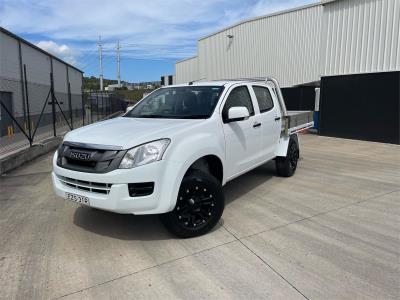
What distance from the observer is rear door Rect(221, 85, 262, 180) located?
5.20 meters

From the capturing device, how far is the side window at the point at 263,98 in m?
6.33

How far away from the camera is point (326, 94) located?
14.7 m

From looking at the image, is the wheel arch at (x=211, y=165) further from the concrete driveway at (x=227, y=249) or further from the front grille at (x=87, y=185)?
the front grille at (x=87, y=185)

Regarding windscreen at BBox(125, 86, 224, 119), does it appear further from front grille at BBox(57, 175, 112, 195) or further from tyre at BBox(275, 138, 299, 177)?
tyre at BBox(275, 138, 299, 177)

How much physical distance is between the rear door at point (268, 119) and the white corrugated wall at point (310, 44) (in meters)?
7.79

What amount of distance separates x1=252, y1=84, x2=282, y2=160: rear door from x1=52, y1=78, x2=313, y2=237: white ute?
40 centimetres

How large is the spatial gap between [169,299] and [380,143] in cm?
1151

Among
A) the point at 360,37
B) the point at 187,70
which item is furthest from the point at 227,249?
the point at 187,70

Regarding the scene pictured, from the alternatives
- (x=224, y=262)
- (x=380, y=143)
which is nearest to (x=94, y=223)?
(x=224, y=262)

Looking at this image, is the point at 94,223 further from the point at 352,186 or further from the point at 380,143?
the point at 380,143

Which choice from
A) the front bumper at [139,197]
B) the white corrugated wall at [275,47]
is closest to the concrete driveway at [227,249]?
the front bumper at [139,197]

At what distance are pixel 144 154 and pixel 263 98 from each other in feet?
10.4

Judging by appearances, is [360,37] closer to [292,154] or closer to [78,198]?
[292,154]

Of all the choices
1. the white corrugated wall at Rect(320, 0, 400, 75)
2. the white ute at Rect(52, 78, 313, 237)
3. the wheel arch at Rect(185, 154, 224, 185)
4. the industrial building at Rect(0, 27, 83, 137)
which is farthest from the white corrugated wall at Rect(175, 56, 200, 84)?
→ the wheel arch at Rect(185, 154, 224, 185)
